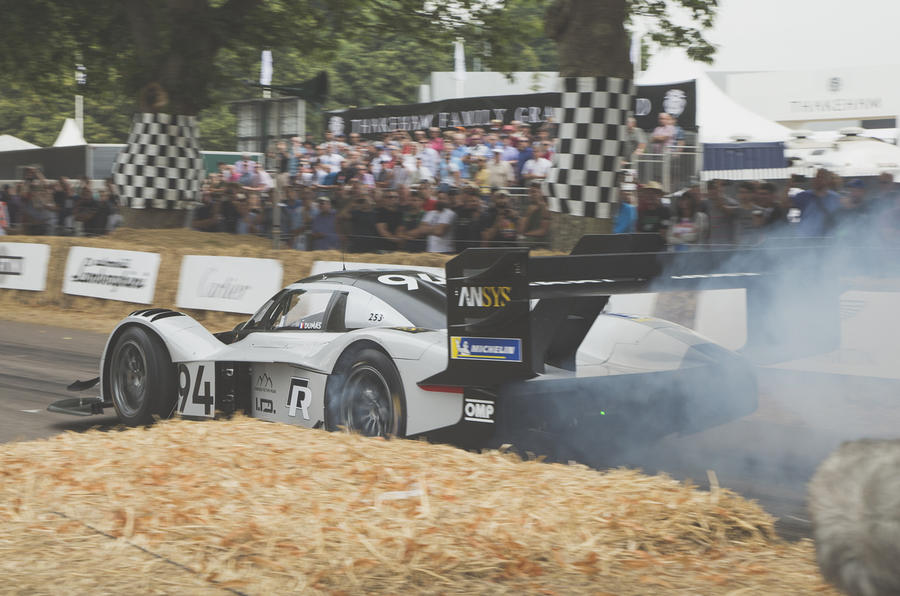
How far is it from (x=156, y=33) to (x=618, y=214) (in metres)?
9.78

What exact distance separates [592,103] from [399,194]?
2.91m

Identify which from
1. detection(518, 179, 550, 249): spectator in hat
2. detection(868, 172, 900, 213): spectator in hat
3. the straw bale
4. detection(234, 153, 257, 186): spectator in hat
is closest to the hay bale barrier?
the straw bale

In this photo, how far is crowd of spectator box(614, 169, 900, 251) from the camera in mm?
8812

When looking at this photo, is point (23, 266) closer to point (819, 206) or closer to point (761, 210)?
point (761, 210)

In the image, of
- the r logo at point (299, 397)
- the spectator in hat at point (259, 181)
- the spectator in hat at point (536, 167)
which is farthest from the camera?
the spectator in hat at point (259, 181)

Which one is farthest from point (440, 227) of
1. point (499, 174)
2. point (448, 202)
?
point (499, 174)

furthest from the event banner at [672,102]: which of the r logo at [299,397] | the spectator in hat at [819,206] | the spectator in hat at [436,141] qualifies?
the r logo at [299,397]

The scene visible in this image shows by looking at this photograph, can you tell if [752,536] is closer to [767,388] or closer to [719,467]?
[719,467]

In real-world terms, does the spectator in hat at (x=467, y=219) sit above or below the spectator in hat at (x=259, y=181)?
below

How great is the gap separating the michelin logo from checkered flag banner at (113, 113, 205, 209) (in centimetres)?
1341

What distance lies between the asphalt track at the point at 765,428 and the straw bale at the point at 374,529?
3.27 ft

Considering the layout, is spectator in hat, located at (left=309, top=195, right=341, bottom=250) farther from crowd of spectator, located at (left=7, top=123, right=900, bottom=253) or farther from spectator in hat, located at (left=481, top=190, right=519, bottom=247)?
spectator in hat, located at (left=481, top=190, right=519, bottom=247)

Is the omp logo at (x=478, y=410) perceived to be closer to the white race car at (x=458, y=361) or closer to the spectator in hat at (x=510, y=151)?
the white race car at (x=458, y=361)

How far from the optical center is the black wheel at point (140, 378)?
693 cm
